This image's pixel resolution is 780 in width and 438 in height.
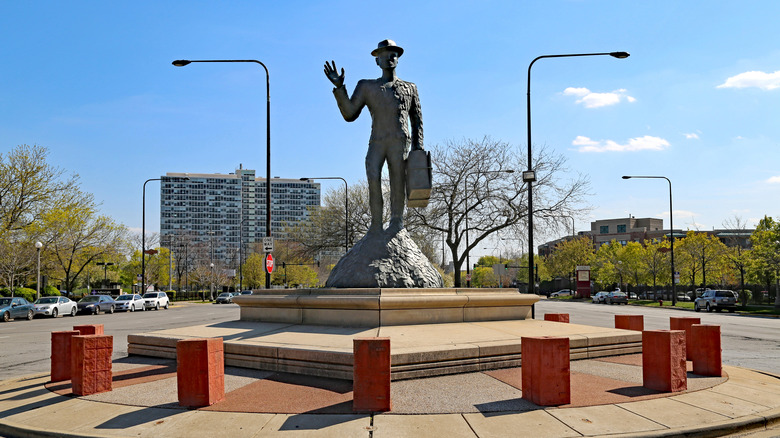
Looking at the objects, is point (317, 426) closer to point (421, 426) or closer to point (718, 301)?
point (421, 426)

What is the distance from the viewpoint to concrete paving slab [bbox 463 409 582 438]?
5211mm

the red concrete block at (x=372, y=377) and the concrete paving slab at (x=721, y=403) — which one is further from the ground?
the red concrete block at (x=372, y=377)

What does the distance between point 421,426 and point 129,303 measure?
129ft

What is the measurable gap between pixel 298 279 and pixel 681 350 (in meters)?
73.8

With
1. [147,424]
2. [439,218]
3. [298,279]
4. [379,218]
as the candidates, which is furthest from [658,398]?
[298,279]

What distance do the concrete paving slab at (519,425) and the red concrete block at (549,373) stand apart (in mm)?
296

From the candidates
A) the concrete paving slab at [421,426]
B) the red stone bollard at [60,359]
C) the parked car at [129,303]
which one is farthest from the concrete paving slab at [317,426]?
the parked car at [129,303]

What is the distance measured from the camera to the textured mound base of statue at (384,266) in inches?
432

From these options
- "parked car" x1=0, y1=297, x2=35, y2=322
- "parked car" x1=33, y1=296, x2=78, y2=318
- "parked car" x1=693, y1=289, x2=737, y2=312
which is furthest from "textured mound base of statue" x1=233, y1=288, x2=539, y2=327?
"parked car" x1=693, y1=289, x2=737, y2=312

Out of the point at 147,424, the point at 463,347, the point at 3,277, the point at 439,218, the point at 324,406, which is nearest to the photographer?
the point at 147,424

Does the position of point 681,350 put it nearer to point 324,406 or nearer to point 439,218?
point 324,406

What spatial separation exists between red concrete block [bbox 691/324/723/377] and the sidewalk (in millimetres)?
345

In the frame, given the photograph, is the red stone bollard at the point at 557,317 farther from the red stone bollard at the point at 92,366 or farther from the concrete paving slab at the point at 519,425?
the red stone bollard at the point at 92,366

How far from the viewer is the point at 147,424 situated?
5668 millimetres
